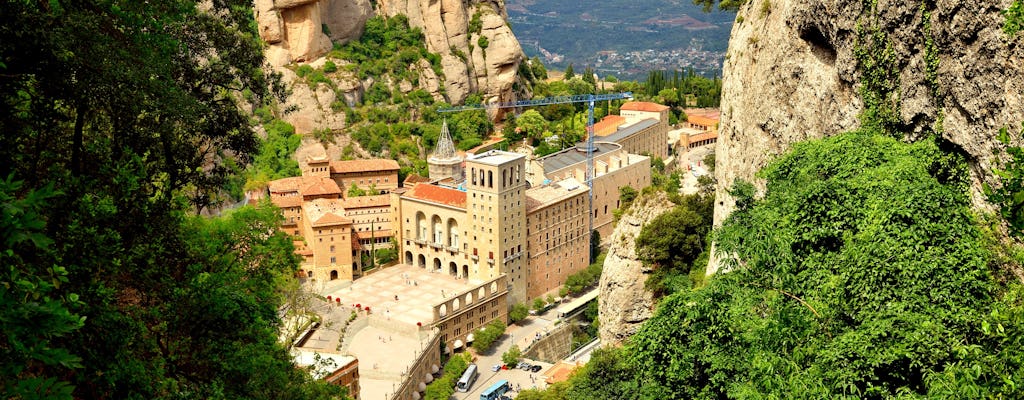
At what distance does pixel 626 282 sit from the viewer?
117 feet

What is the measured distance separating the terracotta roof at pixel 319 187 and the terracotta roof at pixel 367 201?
1.13 meters

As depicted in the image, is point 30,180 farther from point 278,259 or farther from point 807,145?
point 807,145

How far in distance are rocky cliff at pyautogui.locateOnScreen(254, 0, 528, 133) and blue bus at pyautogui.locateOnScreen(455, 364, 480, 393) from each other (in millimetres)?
28359

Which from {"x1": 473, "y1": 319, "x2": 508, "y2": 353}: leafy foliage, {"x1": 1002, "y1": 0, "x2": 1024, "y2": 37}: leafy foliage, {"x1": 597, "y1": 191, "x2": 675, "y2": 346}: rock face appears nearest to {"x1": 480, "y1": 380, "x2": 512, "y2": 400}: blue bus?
{"x1": 473, "y1": 319, "x2": 508, "y2": 353}: leafy foliage

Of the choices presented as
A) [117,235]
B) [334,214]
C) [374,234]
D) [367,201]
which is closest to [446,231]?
[374,234]

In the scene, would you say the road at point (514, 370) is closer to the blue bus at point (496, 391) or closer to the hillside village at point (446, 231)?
the blue bus at point (496, 391)

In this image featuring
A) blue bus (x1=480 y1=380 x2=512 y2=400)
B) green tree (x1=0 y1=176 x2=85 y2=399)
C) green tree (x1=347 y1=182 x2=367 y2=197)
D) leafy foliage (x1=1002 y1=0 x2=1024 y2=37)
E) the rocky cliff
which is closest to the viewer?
green tree (x1=0 y1=176 x2=85 y2=399)

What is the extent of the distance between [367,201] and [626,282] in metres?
26.6

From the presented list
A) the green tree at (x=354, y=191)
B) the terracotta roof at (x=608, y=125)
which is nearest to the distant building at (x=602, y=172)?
the terracotta roof at (x=608, y=125)

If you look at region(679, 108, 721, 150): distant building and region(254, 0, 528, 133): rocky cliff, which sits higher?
region(254, 0, 528, 133): rocky cliff

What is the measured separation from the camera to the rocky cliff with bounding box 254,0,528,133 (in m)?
69.0

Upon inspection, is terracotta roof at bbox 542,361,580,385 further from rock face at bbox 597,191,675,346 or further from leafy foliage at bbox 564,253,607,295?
leafy foliage at bbox 564,253,607,295

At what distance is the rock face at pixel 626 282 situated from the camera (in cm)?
3531

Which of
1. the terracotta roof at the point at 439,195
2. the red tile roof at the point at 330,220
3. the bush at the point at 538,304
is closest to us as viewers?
the red tile roof at the point at 330,220
